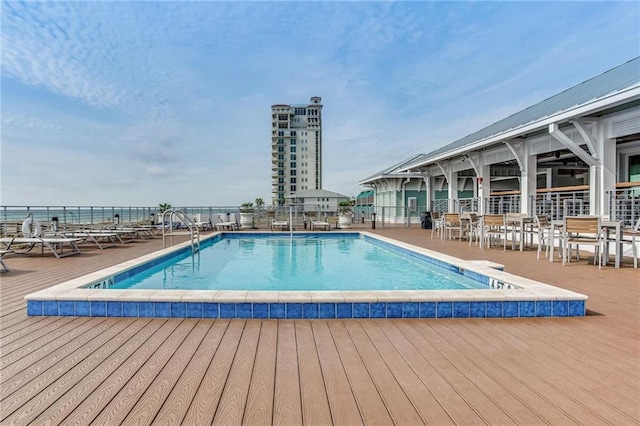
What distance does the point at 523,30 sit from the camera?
10680 mm

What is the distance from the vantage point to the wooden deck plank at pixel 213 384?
4.72 feet

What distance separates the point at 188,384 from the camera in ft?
5.60

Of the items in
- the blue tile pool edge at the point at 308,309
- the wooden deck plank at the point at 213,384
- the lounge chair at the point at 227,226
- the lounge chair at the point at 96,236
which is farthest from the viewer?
the lounge chair at the point at 227,226

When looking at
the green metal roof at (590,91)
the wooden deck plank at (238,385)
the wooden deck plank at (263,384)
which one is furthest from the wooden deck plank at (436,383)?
the green metal roof at (590,91)

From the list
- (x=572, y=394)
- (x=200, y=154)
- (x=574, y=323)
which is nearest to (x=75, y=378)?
(x=572, y=394)

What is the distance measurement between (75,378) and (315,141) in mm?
59321

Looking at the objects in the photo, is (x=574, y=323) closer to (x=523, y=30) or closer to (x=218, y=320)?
(x=218, y=320)

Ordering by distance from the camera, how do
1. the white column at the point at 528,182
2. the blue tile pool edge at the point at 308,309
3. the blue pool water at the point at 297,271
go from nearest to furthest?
1. the blue tile pool edge at the point at 308,309
2. the blue pool water at the point at 297,271
3. the white column at the point at 528,182

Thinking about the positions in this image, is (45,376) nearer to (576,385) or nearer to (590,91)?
(576,385)

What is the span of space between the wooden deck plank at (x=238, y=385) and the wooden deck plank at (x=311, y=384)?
0.28m

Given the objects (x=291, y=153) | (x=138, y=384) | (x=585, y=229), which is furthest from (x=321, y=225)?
(x=291, y=153)

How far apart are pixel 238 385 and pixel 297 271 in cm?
434

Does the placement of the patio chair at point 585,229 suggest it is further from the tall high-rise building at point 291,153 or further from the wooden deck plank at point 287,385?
the tall high-rise building at point 291,153

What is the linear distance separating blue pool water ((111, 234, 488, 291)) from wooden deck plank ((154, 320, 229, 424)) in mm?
2385
